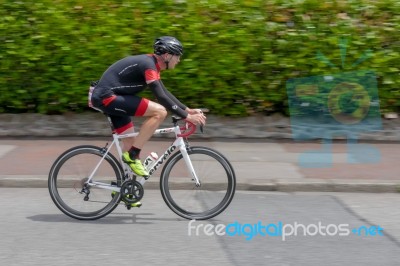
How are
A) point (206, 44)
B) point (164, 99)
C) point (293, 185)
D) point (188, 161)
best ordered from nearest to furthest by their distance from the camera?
1. point (164, 99)
2. point (188, 161)
3. point (293, 185)
4. point (206, 44)

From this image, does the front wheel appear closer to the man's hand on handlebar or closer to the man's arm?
the man's hand on handlebar

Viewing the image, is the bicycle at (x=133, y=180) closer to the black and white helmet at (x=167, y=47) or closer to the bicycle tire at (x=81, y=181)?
the bicycle tire at (x=81, y=181)

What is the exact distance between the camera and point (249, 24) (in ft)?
38.0

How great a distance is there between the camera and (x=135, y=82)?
24.4 feet

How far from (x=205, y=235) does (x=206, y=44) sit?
487cm

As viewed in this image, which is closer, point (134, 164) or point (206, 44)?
point (134, 164)

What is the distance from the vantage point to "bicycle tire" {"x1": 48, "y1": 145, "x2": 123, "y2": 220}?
761 centimetres

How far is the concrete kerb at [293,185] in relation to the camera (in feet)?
29.8

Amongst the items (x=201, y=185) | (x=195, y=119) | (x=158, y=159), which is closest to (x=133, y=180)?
(x=158, y=159)

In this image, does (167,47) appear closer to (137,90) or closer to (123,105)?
(137,90)

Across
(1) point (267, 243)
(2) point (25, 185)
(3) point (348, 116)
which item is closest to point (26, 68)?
(2) point (25, 185)

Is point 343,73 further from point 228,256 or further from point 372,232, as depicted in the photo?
point 228,256

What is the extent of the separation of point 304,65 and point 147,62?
4852 mm

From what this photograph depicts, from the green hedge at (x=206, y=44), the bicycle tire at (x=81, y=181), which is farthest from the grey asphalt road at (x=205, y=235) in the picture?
the green hedge at (x=206, y=44)
